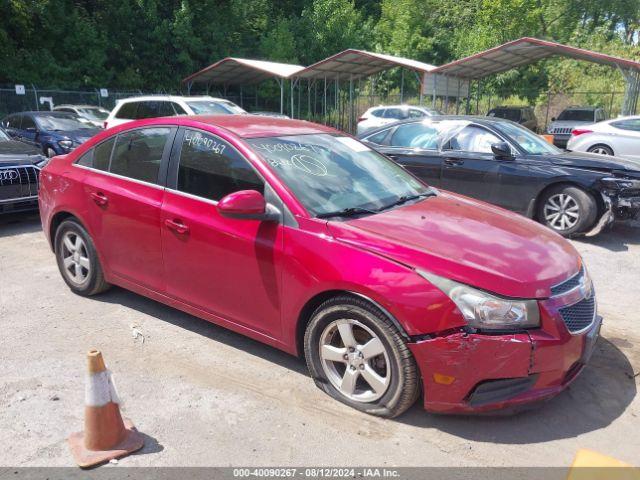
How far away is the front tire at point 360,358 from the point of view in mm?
3043

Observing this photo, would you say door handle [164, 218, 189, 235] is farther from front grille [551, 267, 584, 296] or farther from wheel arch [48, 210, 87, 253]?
front grille [551, 267, 584, 296]

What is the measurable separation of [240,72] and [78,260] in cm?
2369

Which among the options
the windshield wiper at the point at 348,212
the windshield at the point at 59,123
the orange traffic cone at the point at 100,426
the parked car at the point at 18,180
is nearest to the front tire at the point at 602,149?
the windshield wiper at the point at 348,212

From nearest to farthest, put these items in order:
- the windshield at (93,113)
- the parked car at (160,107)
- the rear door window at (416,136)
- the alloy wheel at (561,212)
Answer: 1. the alloy wheel at (561,212)
2. the rear door window at (416,136)
3. the parked car at (160,107)
4. the windshield at (93,113)

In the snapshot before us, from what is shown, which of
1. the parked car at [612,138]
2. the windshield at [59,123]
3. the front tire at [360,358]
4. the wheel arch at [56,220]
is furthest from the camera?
the windshield at [59,123]

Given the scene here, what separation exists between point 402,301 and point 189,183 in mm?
1869

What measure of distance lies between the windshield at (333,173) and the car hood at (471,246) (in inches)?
8.9

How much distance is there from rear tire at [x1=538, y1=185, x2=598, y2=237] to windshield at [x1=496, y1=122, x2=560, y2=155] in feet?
2.25

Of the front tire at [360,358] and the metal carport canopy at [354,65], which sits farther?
the metal carport canopy at [354,65]

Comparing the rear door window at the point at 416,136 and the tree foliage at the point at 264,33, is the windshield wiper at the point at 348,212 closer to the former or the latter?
the rear door window at the point at 416,136

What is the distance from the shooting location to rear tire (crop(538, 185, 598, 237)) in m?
7.07

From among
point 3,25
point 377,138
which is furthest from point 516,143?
point 3,25

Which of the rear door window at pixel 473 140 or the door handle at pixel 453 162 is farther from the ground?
the rear door window at pixel 473 140

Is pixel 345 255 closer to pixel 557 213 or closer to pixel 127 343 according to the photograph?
pixel 127 343
